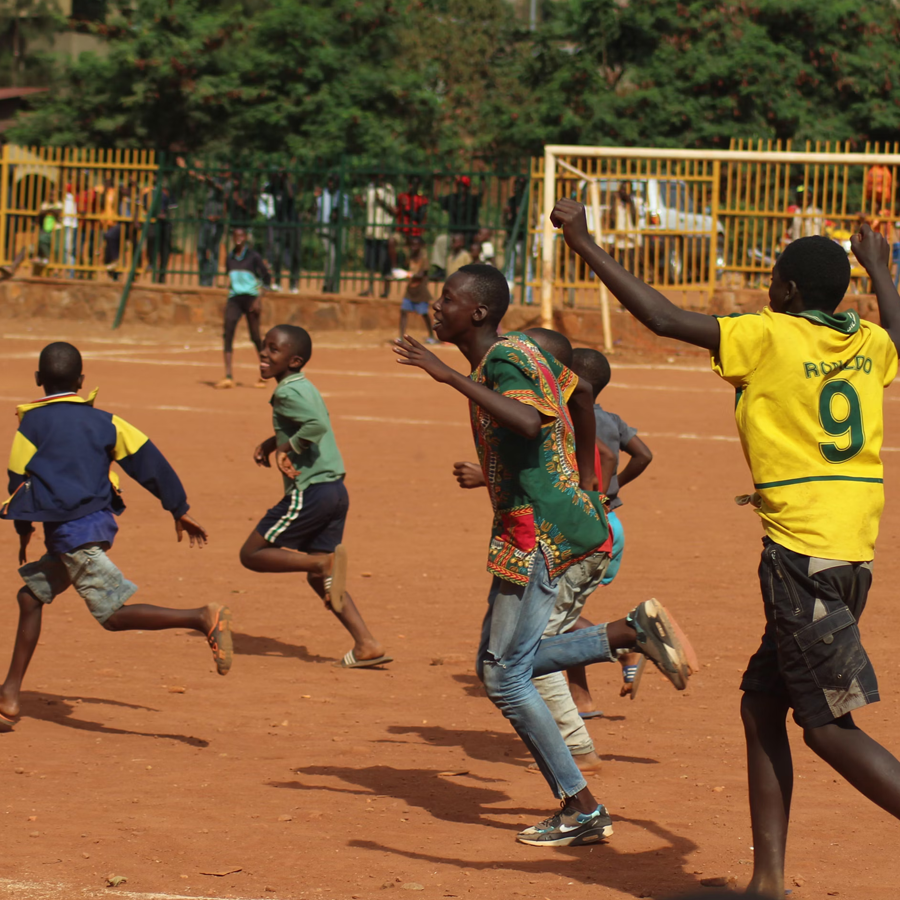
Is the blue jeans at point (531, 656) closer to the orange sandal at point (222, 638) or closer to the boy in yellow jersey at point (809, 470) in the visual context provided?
the boy in yellow jersey at point (809, 470)

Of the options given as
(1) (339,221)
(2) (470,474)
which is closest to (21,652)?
(2) (470,474)

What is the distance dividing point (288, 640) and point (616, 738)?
2122 mm

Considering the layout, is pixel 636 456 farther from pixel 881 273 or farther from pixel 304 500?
pixel 881 273

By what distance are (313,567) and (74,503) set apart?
1.46 meters

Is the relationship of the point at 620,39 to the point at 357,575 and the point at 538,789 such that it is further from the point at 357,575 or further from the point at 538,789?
the point at 538,789

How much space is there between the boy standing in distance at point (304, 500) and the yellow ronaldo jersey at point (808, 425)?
3.13m

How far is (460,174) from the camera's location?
22.0 meters

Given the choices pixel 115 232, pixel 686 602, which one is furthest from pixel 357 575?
pixel 115 232

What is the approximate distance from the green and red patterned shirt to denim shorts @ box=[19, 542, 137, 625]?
1.89m

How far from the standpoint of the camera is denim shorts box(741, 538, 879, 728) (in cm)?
349

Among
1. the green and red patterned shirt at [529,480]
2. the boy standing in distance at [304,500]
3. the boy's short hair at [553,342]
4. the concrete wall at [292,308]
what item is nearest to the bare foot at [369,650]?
the boy standing in distance at [304,500]

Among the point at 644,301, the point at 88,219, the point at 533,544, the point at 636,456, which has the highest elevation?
the point at 88,219

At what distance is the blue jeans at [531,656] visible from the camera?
4137 mm

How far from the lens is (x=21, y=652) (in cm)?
550
